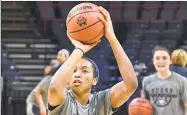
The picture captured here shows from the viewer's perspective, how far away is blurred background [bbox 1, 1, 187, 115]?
31.0ft

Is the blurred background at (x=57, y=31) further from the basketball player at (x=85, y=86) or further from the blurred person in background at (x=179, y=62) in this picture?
the basketball player at (x=85, y=86)

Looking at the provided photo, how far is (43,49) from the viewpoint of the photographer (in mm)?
9906

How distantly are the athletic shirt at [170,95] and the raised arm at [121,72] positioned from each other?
1.86 meters

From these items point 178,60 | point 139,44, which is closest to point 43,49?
point 139,44

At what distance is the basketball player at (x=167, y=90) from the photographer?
4699mm

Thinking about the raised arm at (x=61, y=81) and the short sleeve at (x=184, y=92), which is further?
the short sleeve at (x=184, y=92)

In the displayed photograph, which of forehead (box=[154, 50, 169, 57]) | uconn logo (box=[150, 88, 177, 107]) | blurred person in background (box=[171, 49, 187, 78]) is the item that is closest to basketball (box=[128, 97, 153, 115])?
uconn logo (box=[150, 88, 177, 107])

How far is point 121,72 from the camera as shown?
2859 mm

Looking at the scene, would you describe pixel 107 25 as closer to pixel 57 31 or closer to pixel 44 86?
pixel 44 86

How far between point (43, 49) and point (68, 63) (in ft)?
23.6

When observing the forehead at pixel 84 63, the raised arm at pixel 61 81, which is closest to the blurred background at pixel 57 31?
the forehead at pixel 84 63

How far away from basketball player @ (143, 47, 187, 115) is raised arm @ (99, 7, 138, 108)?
181 cm

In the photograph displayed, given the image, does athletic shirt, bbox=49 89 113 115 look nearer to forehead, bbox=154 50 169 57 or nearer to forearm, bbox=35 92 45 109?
forehead, bbox=154 50 169 57

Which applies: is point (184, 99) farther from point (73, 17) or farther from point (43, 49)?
point (43, 49)
